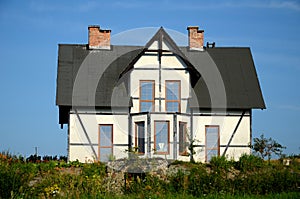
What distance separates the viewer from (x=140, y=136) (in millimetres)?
24844

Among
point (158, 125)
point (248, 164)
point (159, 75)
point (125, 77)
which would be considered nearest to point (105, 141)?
point (158, 125)

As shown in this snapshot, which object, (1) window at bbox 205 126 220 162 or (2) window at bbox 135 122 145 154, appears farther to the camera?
(1) window at bbox 205 126 220 162

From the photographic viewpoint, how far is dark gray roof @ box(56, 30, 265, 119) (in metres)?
25.7

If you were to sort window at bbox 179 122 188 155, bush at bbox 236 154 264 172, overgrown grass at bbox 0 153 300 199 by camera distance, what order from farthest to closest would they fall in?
window at bbox 179 122 188 155
bush at bbox 236 154 264 172
overgrown grass at bbox 0 153 300 199

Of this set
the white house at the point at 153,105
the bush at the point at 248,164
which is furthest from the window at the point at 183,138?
the bush at the point at 248,164

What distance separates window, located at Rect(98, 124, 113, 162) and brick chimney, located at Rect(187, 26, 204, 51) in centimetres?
647

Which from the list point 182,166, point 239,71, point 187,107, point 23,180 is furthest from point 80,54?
point 23,180

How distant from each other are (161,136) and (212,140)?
9.51ft

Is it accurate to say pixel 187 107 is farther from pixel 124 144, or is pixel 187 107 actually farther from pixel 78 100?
pixel 78 100

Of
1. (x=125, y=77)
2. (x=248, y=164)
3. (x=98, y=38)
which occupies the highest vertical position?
(x=98, y=38)

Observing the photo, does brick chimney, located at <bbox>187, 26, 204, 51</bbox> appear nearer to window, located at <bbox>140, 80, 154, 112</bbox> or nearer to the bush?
window, located at <bbox>140, 80, 154, 112</bbox>

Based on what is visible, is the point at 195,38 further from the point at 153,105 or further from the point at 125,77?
the point at 153,105

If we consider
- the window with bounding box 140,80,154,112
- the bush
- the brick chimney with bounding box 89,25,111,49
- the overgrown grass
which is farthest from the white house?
the overgrown grass

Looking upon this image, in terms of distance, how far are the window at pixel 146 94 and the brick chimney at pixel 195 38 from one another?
4.06 m
